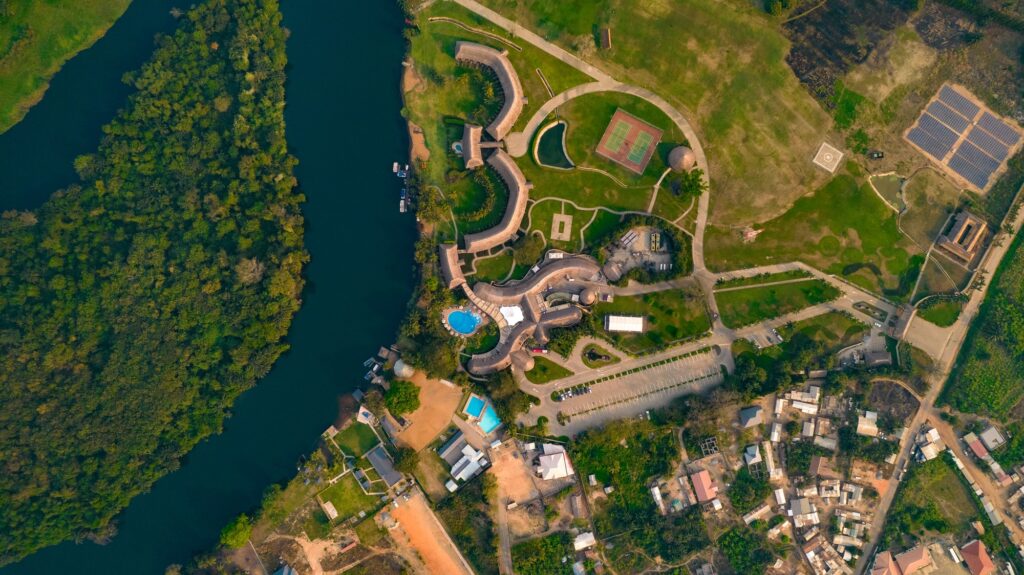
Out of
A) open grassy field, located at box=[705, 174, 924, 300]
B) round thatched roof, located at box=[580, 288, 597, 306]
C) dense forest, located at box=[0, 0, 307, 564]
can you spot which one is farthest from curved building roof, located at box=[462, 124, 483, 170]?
open grassy field, located at box=[705, 174, 924, 300]

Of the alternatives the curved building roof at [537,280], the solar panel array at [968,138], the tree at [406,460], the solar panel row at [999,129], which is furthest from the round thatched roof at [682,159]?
the tree at [406,460]

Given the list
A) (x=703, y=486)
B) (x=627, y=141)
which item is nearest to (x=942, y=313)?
(x=703, y=486)

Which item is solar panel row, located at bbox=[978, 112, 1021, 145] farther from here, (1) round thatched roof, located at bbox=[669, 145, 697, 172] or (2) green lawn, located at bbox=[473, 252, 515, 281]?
(2) green lawn, located at bbox=[473, 252, 515, 281]

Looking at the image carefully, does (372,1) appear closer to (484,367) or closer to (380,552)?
(484,367)

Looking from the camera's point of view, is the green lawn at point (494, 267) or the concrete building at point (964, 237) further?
the green lawn at point (494, 267)

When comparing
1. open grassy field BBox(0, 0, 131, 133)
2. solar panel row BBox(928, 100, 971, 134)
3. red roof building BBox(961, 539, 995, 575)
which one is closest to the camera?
red roof building BBox(961, 539, 995, 575)

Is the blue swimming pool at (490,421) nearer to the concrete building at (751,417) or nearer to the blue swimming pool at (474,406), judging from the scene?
the blue swimming pool at (474,406)
